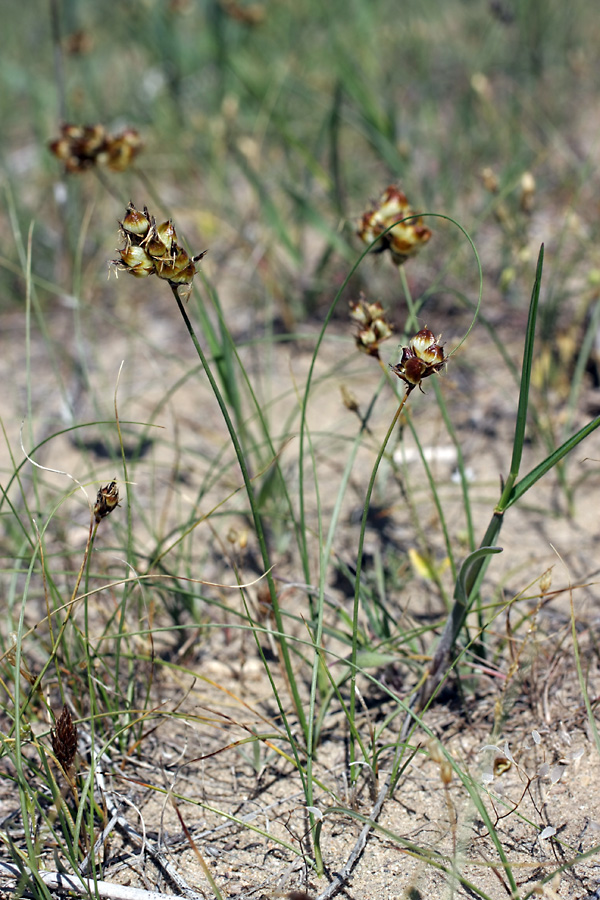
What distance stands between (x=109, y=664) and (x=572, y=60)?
2.98 metres

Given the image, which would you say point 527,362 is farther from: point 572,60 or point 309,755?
point 572,60

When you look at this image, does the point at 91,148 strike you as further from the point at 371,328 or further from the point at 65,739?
the point at 65,739

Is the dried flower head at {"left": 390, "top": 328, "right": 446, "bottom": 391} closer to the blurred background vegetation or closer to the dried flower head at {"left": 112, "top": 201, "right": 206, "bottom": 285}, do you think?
the dried flower head at {"left": 112, "top": 201, "right": 206, "bottom": 285}

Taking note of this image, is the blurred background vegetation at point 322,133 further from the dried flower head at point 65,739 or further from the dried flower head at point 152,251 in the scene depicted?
the dried flower head at point 65,739

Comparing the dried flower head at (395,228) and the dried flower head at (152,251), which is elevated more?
the dried flower head at (395,228)

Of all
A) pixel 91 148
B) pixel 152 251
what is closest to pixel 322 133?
pixel 91 148

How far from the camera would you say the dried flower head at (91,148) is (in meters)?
1.42

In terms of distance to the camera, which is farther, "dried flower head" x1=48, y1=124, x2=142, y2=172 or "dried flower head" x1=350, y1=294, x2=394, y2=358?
"dried flower head" x1=48, y1=124, x2=142, y2=172

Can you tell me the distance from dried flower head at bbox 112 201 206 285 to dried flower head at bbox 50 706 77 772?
0.54 metres

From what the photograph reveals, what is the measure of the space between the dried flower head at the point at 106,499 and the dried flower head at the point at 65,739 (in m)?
0.24

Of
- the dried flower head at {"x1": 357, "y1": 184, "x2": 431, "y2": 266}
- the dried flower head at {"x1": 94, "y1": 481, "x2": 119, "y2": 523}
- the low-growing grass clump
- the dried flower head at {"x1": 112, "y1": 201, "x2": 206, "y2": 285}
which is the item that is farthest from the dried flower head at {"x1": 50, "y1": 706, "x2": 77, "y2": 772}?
the dried flower head at {"x1": 357, "y1": 184, "x2": 431, "y2": 266}

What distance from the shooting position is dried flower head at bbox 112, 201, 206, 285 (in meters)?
0.73

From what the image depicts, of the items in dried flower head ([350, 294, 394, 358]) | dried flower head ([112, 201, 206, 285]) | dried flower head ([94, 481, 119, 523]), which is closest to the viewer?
dried flower head ([112, 201, 206, 285])

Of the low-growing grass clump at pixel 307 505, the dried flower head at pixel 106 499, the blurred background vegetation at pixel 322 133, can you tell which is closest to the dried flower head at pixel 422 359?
the low-growing grass clump at pixel 307 505
